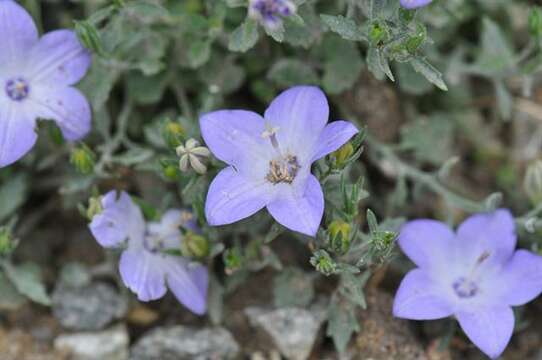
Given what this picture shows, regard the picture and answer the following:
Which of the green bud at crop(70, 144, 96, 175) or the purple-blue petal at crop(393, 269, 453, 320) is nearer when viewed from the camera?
the purple-blue petal at crop(393, 269, 453, 320)

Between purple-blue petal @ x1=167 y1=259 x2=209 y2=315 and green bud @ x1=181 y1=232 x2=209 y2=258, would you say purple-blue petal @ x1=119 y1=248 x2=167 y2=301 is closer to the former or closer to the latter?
purple-blue petal @ x1=167 y1=259 x2=209 y2=315

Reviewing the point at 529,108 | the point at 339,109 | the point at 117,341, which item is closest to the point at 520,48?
the point at 529,108

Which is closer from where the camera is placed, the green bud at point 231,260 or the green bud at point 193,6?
the green bud at point 231,260

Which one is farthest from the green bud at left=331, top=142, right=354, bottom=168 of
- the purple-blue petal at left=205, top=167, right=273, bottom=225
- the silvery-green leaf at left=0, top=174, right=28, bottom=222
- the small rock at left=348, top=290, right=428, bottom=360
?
the silvery-green leaf at left=0, top=174, right=28, bottom=222

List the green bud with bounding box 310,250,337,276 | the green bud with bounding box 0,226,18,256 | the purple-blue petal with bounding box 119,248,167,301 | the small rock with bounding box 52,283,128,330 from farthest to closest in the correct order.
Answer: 1. the small rock with bounding box 52,283,128,330
2. the green bud with bounding box 0,226,18,256
3. the purple-blue petal with bounding box 119,248,167,301
4. the green bud with bounding box 310,250,337,276

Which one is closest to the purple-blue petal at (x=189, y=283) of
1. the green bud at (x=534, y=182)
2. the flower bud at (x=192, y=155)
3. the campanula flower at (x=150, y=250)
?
the campanula flower at (x=150, y=250)

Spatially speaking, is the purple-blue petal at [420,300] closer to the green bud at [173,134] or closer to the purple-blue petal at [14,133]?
the green bud at [173,134]

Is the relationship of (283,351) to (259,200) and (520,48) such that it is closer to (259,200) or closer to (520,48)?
(259,200)

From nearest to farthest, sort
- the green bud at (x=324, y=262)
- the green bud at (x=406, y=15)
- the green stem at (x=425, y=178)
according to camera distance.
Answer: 1. the green bud at (x=324, y=262)
2. the green bud at (x=406, y=15)
3. the green stem at (x=425, y=178)
